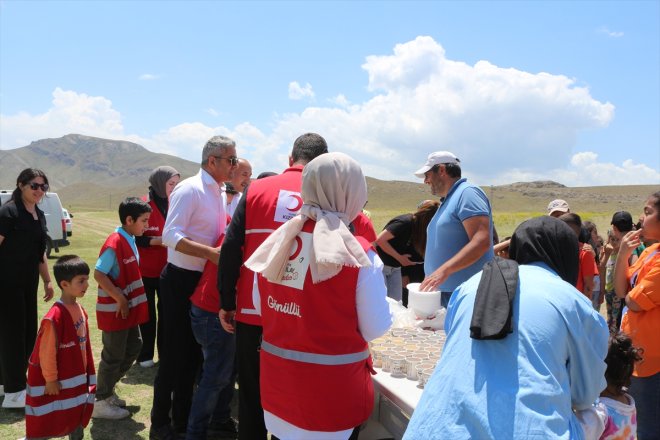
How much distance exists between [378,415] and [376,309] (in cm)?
123

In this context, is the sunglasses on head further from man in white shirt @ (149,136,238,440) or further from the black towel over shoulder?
the black towel over shoulder

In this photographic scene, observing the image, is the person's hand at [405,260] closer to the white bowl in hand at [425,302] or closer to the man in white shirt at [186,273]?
the white bowl in hand at [425,302]

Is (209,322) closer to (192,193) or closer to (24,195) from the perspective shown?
(192,193)

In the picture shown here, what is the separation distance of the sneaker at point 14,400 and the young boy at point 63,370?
1.04 metres

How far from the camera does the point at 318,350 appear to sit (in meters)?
1.92

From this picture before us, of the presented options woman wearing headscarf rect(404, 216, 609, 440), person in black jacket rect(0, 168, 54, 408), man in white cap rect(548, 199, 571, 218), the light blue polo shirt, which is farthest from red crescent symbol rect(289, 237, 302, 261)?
man in white cap rect(548, 199, 571, 218)

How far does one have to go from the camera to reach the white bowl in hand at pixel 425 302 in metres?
3.14

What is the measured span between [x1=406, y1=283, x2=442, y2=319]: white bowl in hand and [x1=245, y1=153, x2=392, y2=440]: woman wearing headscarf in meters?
1.22

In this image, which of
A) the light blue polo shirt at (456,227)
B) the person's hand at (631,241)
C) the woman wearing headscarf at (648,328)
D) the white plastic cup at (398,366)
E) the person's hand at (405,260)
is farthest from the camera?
the person's hand at (405,260)

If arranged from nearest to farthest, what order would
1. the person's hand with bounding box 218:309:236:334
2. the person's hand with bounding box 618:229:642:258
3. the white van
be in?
1. the person's hand with bounding box 218:309:236:334
2. the person's hand with bounding box 618:229:642:258
3. the white van

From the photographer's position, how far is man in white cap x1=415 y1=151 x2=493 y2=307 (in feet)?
10.9

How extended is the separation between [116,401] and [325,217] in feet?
9.96

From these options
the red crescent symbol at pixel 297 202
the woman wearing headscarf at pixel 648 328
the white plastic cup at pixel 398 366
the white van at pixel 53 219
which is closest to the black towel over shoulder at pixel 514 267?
the white plastic cup at pixel 398 366

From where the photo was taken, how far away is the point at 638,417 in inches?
116
